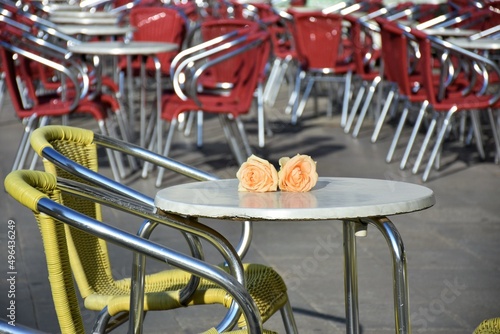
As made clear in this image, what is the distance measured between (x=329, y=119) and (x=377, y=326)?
5872 mm

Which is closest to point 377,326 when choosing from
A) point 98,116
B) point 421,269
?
point 421,269

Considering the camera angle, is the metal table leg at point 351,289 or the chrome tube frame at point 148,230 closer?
the chrome tube frame at point 148,230

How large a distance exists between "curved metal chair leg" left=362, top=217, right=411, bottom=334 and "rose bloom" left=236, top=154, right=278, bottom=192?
251 mm

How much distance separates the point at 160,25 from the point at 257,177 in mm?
6472

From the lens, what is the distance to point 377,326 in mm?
3889

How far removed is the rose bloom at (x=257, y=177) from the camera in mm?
2604

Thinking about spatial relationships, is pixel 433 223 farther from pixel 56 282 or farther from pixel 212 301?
pixel 56 282

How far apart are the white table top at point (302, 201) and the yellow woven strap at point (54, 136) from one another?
372mm

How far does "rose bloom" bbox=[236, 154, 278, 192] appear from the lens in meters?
2.60

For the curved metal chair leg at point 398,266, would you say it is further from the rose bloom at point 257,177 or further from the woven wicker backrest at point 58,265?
the woven wicker backrest at point 58,265

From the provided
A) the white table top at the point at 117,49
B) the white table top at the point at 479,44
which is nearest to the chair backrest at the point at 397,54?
the white table top at the point at 479,44

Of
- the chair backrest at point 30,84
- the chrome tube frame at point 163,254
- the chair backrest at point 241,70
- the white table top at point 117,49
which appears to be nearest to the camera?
the chrome tube frame at point 163,254

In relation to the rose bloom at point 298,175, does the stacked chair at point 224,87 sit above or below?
below

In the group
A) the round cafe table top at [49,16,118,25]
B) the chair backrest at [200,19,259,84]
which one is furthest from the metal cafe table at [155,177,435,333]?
the round cafe table top at [49,16,118,25]
